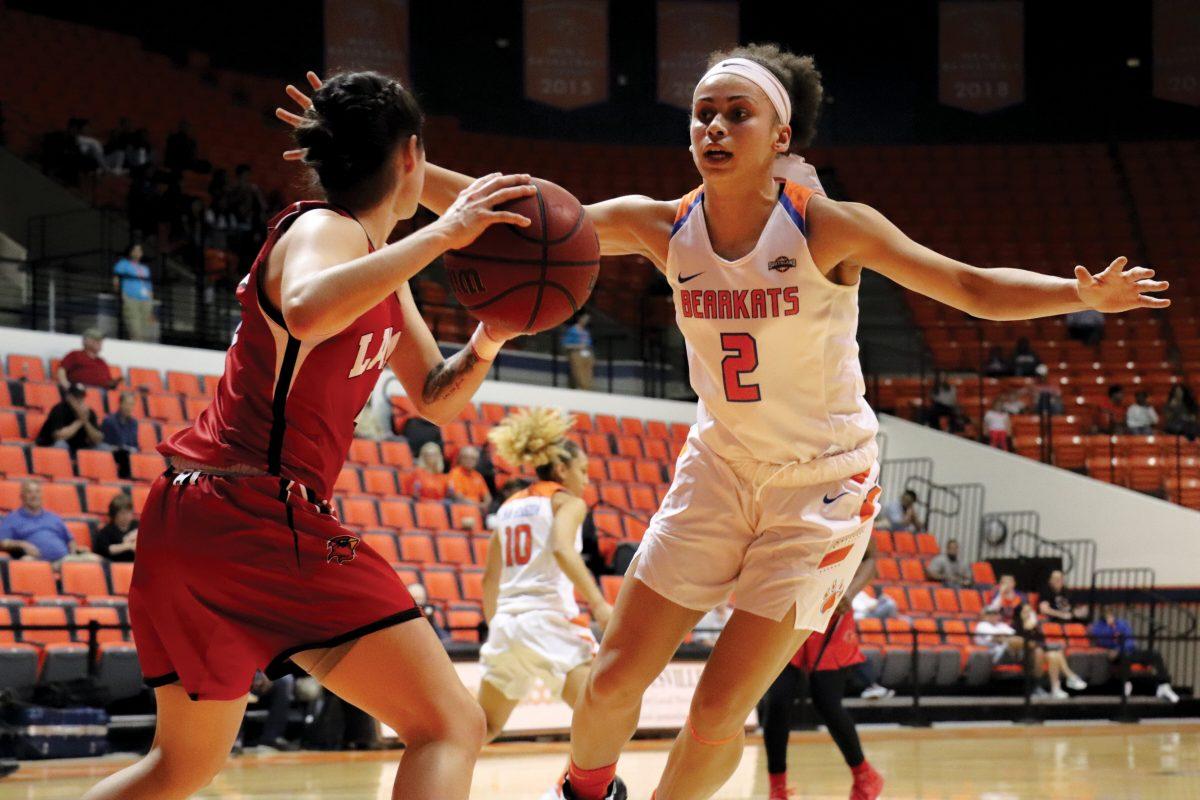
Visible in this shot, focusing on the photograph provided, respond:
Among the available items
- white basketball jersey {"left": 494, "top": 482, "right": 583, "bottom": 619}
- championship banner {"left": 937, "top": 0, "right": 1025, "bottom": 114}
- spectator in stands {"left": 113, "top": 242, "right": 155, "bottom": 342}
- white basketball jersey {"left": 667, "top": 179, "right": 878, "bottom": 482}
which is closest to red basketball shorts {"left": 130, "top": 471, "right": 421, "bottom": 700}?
white basketball jersey {"left": 667, "top": 179, "right": 878, "bottom": 482}

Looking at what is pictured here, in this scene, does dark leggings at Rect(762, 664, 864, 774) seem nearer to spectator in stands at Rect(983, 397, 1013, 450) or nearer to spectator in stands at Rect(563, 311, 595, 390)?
spectator in stands at Rect(563, 311, 595, 390)

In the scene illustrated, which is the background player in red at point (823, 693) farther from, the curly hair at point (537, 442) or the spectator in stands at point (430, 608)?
the spectator in stands at point (430, 608)

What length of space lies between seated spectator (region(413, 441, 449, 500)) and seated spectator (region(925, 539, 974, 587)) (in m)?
5.70

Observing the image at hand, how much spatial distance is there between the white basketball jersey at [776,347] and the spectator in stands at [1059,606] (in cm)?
1247

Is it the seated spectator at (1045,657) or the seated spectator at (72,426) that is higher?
the seated spectator at (72,426)

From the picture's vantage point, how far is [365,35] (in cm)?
2073

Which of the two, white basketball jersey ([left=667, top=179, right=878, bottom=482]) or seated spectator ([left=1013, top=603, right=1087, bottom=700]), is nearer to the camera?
white basketball jersey ([left=667, top=179, right=878, bottom=482])

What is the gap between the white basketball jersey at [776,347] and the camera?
3838mm

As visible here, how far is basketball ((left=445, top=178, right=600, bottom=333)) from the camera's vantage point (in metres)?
3.39

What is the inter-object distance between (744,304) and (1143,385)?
1723 centimetres

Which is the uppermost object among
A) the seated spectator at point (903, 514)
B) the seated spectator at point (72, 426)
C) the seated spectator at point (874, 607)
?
the seated spectator at point (72, 426)

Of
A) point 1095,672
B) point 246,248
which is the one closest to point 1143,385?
point 1095,672

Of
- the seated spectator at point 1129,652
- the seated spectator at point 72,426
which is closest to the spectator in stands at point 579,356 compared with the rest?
the seated spectator at point 1129,652

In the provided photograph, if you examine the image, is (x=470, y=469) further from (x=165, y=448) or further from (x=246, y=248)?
(x=165, y=448)
